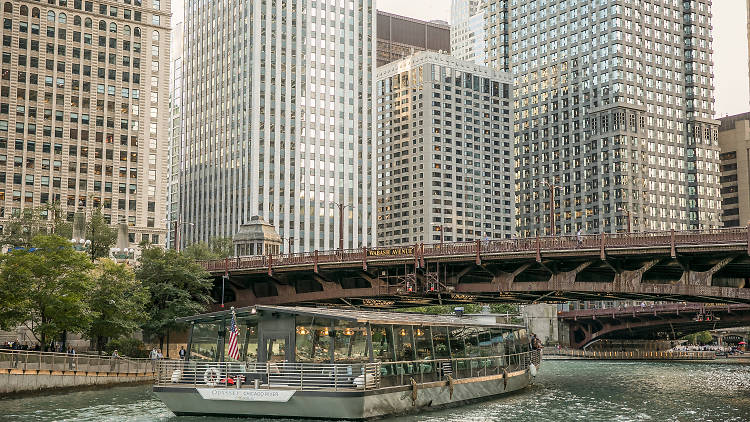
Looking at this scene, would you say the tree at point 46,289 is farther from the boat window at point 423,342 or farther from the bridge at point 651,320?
the bridge at point 651,320

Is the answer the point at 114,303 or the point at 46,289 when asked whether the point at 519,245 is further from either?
the point at 46,289

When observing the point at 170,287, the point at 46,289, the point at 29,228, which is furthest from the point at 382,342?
the point at 29,228

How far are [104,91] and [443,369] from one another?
113626 mm

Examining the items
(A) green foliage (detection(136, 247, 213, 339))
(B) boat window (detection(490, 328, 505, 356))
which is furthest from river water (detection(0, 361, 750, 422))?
(A) green foliage (detection(136, 247, 213, 339))

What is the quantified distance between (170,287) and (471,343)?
35.9 meters

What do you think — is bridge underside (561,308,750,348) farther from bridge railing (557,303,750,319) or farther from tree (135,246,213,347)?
tree (135,246,213,347)

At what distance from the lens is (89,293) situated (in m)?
76.9

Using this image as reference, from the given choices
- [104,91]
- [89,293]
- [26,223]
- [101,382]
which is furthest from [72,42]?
[101,382]

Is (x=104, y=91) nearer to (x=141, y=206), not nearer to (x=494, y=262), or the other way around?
(x=141, y=206)

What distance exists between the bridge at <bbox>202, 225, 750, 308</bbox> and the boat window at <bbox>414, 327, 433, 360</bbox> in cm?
2001

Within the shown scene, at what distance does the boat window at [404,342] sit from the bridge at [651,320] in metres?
72.5

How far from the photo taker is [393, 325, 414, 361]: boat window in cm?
5119

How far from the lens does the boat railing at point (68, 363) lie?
60406mm

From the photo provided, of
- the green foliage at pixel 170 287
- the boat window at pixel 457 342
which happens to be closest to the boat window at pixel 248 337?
the boat window at pixel 457 342
